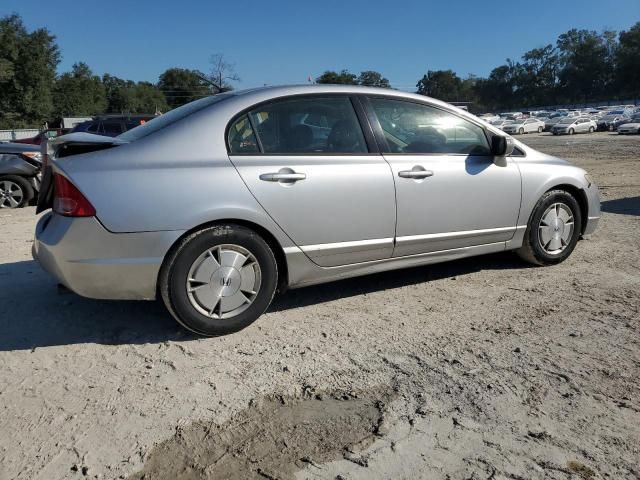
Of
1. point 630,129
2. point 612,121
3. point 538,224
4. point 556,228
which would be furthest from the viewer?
point 612,121

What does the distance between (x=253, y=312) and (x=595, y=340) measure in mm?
2161

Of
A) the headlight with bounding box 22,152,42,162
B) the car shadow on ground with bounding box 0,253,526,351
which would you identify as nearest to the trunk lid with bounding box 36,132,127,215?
the car shadow on ground with bounding box 0,253,526,351

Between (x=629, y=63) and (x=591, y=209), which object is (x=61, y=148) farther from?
(x=629, y=63)

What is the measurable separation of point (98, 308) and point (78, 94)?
245ft

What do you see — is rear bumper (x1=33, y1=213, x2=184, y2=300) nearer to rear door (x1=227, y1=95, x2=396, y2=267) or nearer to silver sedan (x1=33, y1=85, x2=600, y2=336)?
silver sedan (x1=33, y1=85, x2=600, y2=336)

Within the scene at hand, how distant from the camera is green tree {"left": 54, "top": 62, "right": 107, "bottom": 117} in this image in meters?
67.4

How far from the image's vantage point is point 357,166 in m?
3.75

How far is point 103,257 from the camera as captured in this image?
3131 millimetres

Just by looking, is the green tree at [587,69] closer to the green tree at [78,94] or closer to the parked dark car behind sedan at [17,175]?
the green tree at [78,94]

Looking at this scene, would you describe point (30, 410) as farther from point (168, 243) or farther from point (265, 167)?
point (265, 167)

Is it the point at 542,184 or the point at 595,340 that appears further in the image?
the point at 542,184

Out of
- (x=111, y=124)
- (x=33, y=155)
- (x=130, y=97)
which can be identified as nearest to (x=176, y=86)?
(x=130, y=97)

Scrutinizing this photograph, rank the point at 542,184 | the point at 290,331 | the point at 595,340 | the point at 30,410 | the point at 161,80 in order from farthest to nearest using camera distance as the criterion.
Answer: the point at 161,80 → the point at 542,184 → the point at 290,331 → the point at 595,340 → the point at 30,410

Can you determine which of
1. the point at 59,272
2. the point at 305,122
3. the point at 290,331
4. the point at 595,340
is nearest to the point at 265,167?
the point at 305,122
